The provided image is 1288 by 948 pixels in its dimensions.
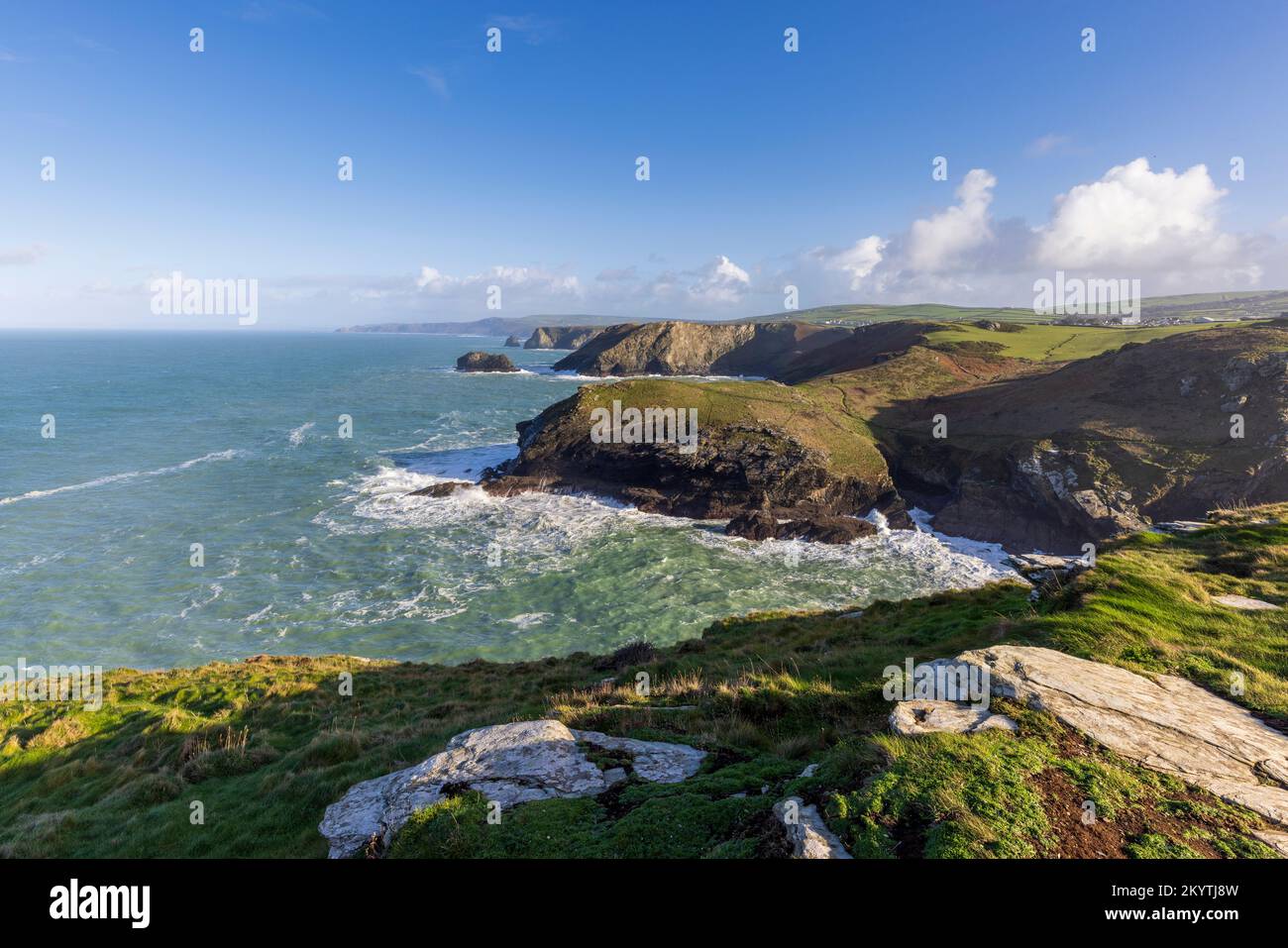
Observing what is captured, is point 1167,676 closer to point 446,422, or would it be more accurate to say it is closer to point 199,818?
point 199,818

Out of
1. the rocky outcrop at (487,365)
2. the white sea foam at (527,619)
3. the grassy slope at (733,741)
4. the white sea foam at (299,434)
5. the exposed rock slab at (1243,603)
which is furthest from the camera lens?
the rocky outcrop at (487,365)

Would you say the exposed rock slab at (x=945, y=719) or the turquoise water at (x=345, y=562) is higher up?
the exposed rock slab at (x=945, y=719)

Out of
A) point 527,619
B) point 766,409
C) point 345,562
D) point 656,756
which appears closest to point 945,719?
point 656,756

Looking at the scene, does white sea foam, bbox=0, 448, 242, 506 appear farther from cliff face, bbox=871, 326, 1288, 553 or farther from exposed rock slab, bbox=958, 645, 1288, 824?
cliff face, bbox=871, 326, 1288, 553

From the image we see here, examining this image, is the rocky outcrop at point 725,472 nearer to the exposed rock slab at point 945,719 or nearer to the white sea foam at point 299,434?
the white sea foam at point 299,434

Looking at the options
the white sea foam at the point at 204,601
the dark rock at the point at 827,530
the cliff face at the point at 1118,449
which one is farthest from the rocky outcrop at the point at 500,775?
the cliff face at the point at 1118,449
